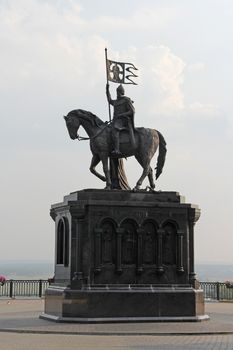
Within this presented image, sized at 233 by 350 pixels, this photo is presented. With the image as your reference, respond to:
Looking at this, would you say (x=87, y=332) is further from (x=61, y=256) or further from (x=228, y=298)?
(x=228, y=298)

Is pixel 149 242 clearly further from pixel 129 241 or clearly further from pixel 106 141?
pixel 106 141

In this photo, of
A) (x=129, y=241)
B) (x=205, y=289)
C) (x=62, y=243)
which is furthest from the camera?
(x=205, y=289)

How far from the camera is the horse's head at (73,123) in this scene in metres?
22.4

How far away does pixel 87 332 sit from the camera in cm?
1723

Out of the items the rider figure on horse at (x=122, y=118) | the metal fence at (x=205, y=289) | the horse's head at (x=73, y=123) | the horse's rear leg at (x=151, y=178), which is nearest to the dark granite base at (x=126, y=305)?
the horse's rear leg at (x=151, y=178)

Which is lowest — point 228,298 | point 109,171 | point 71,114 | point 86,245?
point 228,298

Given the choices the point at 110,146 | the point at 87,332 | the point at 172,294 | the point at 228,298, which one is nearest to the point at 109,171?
the point at 110,146

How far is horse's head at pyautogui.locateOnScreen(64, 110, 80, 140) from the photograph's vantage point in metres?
22.4

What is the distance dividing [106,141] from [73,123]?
4.11ft

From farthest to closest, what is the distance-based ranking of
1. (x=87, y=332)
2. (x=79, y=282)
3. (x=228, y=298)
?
(x=228, y=298), (x=79, y=282), (x=87, y=332)

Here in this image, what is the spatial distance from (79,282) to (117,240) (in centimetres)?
166

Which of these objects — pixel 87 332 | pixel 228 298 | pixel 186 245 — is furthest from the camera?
pixel 228 298

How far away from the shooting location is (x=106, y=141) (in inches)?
867

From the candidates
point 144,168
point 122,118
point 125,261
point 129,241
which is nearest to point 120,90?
point 122,118
